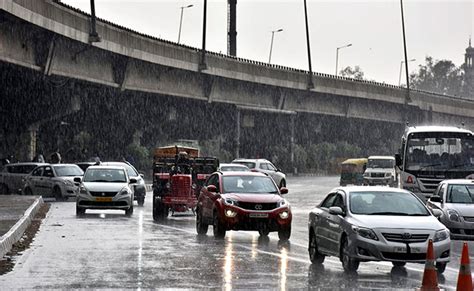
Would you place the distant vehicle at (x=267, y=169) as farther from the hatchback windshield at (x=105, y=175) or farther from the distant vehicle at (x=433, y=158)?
the distant vehicle at (x=433, y=158)

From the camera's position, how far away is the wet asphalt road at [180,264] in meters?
16.1

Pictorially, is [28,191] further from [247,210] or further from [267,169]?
[247,210]

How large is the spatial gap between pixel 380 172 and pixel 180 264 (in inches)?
1859

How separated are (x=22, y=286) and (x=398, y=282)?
5336mm

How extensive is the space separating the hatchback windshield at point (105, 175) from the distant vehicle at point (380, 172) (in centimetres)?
2940

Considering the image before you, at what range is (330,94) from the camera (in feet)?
293

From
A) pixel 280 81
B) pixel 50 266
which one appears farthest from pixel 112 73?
pixel 50 266

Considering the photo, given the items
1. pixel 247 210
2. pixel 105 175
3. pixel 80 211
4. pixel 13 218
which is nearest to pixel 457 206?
pixel 247 210

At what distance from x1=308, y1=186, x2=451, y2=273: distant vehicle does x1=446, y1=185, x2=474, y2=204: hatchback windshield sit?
7419 millimetres

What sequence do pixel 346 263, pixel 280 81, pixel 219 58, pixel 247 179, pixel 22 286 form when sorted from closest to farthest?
pixel 22 286 → pixel 346 263 → pixel 247 179 → pixel 219 58 → pixel 280 81

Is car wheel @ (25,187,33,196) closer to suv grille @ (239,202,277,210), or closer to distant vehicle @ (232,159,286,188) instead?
distant vehicle @ (232,159,286,188)

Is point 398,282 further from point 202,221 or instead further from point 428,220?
point 202,221

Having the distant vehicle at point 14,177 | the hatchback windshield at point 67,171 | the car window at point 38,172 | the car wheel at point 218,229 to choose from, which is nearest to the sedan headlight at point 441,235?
the car wheel at point 218,229

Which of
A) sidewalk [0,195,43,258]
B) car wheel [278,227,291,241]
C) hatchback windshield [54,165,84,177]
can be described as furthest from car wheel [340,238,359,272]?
hatchback windshield [54,165,84,177]
